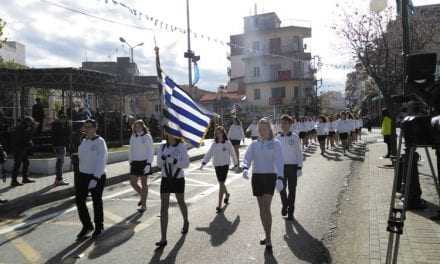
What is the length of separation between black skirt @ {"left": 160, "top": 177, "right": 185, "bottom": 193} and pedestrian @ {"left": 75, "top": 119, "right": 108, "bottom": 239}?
114cm

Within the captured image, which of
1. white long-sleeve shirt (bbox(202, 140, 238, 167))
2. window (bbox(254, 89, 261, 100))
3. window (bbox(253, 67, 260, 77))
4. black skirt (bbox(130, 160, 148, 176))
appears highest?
window (bbox(253, 67, 260, 77))

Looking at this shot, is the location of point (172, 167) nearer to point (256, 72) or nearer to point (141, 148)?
point (141, 148)

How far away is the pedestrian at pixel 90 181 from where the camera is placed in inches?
285

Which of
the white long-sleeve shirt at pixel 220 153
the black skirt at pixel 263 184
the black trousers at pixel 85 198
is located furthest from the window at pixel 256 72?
the black skirt at pixel 263 184

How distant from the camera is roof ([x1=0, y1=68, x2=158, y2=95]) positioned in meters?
18.8

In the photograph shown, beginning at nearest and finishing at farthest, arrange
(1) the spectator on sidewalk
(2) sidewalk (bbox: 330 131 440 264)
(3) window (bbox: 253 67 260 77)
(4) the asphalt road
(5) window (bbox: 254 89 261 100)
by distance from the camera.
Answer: (2) sidewalk (bbox: 330 131 440 264), (4) the asphalt road, (1) the spectator on sidewalk, (3) window (bbox: 253 67 260 77), (5) window (bbox: 254 89 261 100)

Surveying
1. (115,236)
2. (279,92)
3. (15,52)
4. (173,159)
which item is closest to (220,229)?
(173,159)

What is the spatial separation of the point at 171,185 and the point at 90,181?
135cm

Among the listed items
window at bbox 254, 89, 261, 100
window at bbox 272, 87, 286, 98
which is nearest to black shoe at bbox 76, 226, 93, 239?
window at bbox 272, 87, 286, 98

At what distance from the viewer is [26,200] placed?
1012 cm

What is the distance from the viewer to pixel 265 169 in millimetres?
6484

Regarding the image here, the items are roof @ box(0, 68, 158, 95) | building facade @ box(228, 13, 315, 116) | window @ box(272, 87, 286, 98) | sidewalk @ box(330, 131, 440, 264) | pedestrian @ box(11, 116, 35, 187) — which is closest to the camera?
sidewalk @ box(330, 131, 440, 264)

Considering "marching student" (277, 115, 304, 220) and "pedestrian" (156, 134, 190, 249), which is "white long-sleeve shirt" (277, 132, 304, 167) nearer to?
"marching student" (277, 115, 304, 220)

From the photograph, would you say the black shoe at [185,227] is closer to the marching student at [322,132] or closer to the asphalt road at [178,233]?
the asphalt road at [178,233]
